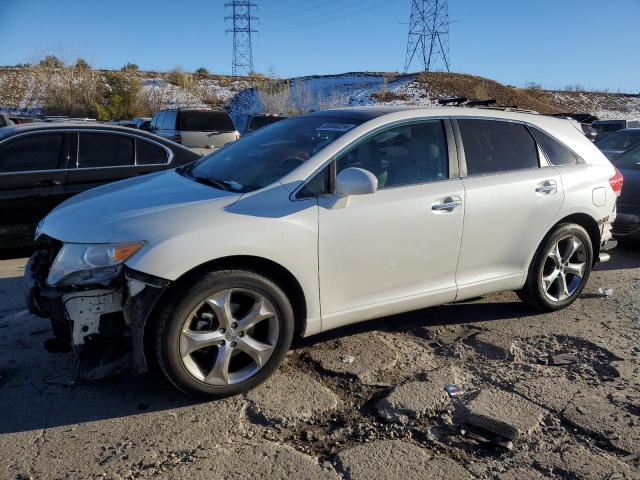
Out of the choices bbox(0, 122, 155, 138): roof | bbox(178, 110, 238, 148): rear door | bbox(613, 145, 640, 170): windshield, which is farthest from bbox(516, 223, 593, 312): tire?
bbox(178, 110, 238, 148): rear door

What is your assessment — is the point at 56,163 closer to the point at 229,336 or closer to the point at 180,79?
the point at 229,336

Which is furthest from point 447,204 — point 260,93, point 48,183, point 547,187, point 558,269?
point 260,93

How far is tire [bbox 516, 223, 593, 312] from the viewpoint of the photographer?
4.59 meters

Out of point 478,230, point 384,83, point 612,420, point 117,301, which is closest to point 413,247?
point 478,230

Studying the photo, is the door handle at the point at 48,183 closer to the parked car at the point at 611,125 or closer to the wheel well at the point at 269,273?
the wheel well at the point at 269,273

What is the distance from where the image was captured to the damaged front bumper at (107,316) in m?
3.03

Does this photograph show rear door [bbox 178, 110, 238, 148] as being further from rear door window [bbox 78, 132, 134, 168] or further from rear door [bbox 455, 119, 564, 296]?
rear door [bbox 455, 119, 564, 296]

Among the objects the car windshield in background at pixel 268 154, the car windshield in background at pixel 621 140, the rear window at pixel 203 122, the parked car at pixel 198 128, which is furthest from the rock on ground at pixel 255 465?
the rear window at pixel 203 122

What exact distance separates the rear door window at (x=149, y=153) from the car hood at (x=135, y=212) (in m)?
2.94

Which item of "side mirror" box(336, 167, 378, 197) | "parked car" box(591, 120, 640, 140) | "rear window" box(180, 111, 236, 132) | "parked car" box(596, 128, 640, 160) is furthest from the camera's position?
"parked car" box(591, 120, 640, 140)

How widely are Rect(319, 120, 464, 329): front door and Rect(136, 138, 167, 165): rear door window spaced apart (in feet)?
12.6

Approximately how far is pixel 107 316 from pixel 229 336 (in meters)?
0.69

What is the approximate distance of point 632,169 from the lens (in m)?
7.61

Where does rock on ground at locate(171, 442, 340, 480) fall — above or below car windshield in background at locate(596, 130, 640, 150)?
below
